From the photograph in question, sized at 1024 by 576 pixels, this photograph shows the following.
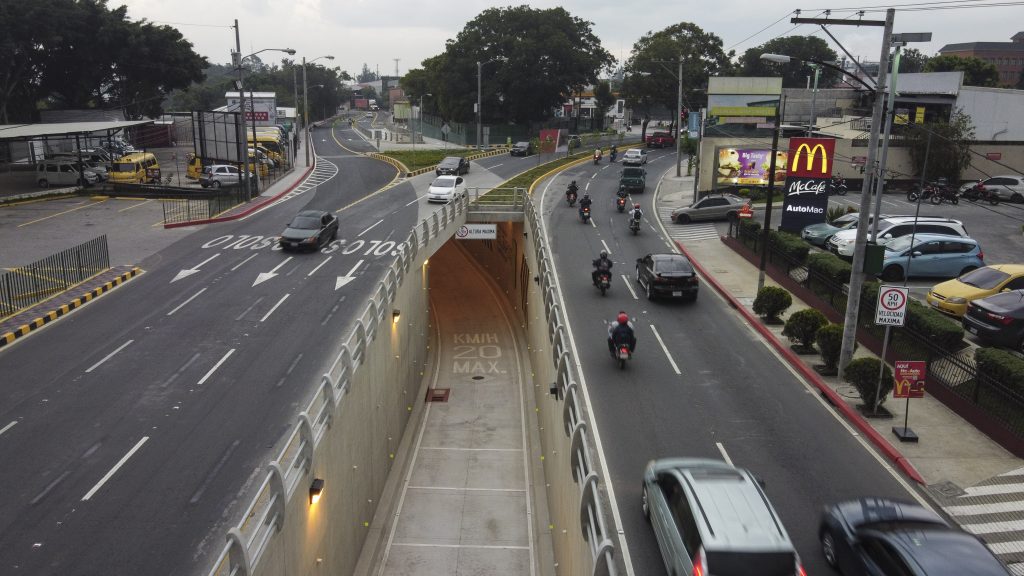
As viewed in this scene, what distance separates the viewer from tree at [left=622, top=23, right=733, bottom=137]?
291 ft

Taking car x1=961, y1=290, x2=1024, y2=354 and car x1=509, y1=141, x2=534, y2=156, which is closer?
car x1=961, y1=290, x2=1024, y2=354

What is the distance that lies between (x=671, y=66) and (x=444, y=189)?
2058 inches

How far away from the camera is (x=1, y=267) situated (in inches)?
1179

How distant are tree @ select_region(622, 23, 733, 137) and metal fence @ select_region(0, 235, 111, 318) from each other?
2675 inches

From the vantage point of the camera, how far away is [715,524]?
10953mm

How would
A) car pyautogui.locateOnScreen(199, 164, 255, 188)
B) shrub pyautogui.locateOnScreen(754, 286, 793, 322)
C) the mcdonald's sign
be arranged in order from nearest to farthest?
shrub pyautogui.locateOnScreen(754, 286, 793, 322), the mcdonald's sign, car pyautogui.locateOnScreen(199, 164, 255, 188)

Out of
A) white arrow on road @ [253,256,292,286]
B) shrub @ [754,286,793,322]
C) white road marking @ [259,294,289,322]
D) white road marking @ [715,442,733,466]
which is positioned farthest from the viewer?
→ white arrow on road @ [253,256,292,286]

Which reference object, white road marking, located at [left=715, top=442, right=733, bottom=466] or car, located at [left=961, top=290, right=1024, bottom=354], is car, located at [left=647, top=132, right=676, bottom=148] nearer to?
car, located at [left=961, top=290, right=1024, bottom=354]

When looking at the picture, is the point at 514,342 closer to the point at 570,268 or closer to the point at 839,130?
the point at 570,268

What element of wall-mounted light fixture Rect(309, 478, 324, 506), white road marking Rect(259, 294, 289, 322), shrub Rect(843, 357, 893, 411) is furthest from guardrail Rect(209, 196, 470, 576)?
shrub Rect(843, 357, 893, 411)

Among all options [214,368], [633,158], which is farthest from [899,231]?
[633,158]

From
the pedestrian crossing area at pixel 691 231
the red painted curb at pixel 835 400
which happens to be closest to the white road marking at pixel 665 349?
the red painted curb at pixel 835 400

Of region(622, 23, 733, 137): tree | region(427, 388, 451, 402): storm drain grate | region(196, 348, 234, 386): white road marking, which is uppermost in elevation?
region(622, 23, 733, 137): tree

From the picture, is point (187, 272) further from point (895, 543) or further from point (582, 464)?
point (895, 543)
